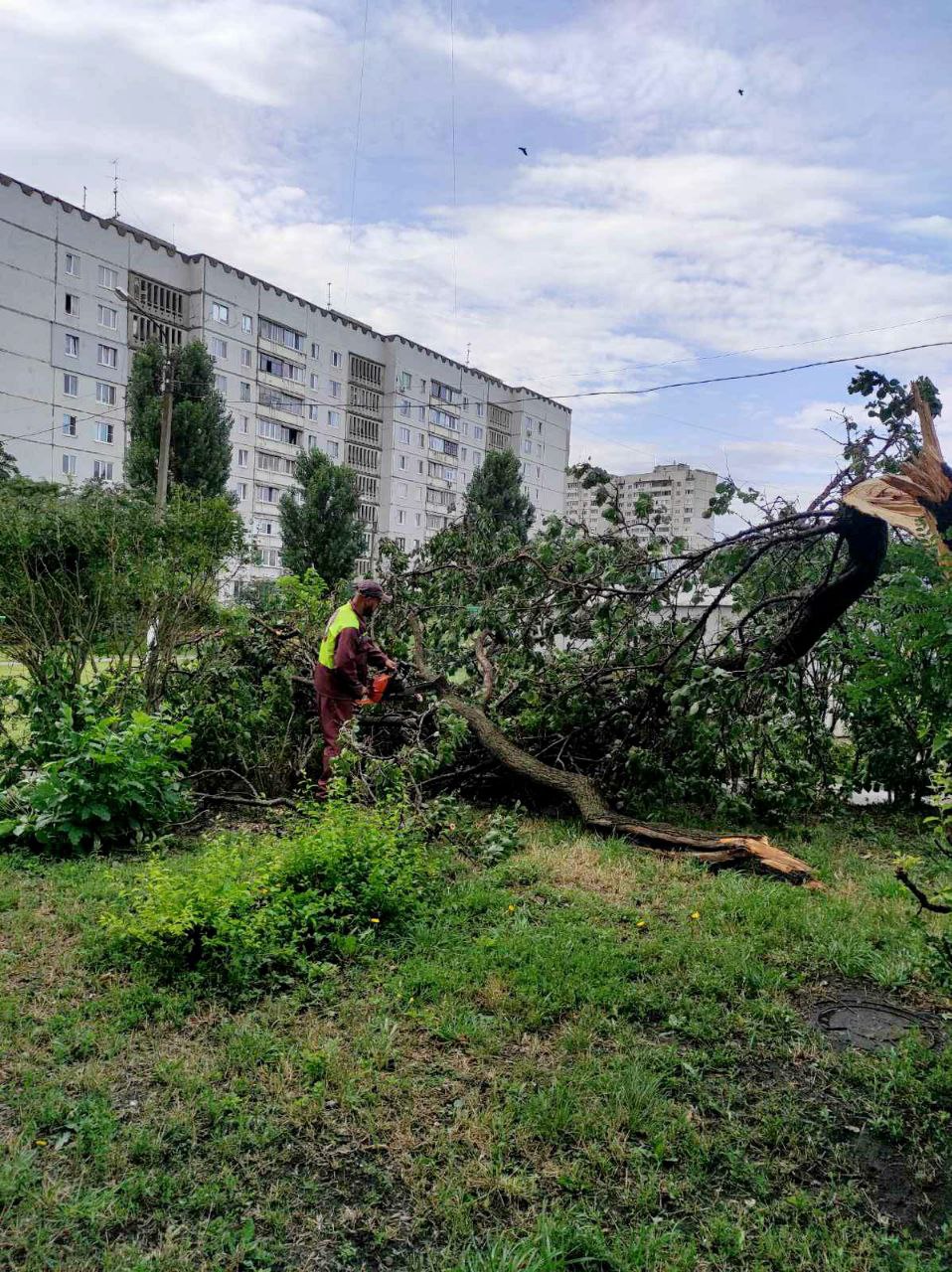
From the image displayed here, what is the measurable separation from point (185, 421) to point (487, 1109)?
104 ft

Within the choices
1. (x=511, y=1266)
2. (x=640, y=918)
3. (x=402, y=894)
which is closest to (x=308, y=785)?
(x=402, y=894)

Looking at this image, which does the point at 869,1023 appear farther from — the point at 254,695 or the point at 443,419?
the point at 443,419

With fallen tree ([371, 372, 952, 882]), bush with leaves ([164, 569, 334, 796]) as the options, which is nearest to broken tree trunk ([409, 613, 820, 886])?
fallen tree ([371, 372, 952, 882])

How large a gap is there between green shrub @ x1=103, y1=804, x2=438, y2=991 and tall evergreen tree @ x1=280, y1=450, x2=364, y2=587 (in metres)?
26.9

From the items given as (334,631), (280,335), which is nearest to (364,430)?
(280,335)

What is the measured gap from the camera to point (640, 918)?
14.1 feet

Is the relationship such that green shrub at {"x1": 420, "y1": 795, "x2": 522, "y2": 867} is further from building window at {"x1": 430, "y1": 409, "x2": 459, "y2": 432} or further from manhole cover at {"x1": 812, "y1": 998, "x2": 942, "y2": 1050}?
building window at {"x1": 430, "y1": 409, "x2": 459, "y2": 432}

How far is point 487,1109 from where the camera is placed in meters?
2.77

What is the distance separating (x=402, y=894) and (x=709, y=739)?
2.83 m

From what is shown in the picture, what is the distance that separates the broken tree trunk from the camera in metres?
5.12

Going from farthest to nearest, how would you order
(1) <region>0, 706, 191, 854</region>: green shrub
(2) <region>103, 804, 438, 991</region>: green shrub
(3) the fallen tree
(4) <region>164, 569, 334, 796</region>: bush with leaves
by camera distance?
(4) <region>164, 569, 334, 796</region>: bush with leaves, (3) the fallen tree, (1) <region>0, 706, 191, 854</region>: green shrub, (2) <region>103, 804, 438, 991</region>: green shrub

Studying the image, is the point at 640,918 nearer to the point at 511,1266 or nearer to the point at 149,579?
the point at 511,1266

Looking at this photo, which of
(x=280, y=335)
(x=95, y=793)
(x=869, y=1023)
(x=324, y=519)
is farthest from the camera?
(x=280, y=335)

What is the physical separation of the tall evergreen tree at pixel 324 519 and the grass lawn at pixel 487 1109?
27.4 m
